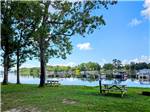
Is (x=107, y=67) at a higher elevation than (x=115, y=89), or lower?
higher

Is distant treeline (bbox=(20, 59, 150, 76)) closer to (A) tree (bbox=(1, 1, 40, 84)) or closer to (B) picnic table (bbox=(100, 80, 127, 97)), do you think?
(A) tree (bbox=(1, 1, 40, 84))

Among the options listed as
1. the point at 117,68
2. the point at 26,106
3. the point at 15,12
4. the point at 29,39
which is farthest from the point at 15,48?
the point at 117,68

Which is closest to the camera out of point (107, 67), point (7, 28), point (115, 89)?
point (115, 89)

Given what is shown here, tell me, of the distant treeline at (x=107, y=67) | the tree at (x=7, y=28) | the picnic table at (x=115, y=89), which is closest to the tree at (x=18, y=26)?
the tree at (x=7, y=28)

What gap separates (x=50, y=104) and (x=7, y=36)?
27.2 meters

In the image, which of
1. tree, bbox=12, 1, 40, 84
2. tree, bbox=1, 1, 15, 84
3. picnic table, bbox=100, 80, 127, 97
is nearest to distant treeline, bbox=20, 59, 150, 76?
tree, bbox=12, 1, 40, 84

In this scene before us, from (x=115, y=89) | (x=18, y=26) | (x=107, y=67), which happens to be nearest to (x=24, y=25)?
(x=18, y=26)

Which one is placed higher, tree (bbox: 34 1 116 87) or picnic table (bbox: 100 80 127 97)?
tree (bbox: 34 1 116 87)

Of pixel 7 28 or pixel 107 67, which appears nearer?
pixel 7 28

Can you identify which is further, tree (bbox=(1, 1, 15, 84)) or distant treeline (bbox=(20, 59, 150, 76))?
distant treeline (bbox=(20, 59, 150, 76))

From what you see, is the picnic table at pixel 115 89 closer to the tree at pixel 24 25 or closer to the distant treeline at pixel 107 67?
the tree at pixel 24 25

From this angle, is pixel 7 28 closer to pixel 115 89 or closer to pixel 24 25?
pixel 24 25

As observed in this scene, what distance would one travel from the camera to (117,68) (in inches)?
6624

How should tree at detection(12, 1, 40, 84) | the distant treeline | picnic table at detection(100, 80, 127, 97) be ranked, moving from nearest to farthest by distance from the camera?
picnic table at detection(100, 80, 127, 97) → tree at detection(12, 1, 40, 84) → the distant treeline
